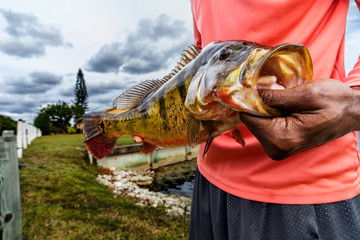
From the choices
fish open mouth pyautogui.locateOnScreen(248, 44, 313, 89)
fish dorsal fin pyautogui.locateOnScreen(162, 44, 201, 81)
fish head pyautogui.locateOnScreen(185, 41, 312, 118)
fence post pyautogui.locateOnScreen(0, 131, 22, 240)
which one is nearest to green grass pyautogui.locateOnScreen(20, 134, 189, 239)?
fence post pyautogui.locateOnScreen(0, 131, 22, 240)

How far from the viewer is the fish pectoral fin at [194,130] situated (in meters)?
1.24

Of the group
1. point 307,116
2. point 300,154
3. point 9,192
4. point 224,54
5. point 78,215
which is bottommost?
point 78,215

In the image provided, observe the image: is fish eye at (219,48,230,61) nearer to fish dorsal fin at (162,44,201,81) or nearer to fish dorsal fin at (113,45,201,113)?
fish dorsal fin at (162,44,201,81)

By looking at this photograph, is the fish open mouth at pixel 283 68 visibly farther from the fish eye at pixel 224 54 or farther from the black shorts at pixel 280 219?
the black shorts at pixel 280 219

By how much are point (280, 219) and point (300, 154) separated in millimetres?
374

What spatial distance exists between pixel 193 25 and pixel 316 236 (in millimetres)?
1961

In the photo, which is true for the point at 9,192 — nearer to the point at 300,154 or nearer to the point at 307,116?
the point at 300,154

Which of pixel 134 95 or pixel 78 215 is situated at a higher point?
pixel 134 95

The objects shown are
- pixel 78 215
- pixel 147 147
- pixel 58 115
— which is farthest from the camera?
pixel 58 115

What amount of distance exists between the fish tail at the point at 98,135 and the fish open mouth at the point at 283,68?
1.41 m

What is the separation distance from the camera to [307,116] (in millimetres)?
805

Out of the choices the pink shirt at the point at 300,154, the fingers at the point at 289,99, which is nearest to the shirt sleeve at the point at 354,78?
the pink shirt at the point at 300,154

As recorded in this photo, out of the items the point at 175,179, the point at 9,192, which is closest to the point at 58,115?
the point at 175,179

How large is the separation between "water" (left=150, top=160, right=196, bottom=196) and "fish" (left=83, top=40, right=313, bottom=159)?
34.1ft
